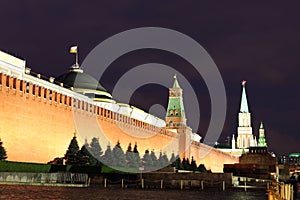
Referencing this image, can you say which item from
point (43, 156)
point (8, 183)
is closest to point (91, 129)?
point (43, 156)

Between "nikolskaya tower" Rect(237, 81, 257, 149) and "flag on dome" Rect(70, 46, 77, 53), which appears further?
"nikolskaya tower" Rect(237, 81, 257, 149)

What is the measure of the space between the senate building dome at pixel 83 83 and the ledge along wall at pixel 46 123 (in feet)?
56.2

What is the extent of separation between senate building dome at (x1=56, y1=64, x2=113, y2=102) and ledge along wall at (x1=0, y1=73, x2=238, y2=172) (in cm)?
1712

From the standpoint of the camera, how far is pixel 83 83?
6069 cm

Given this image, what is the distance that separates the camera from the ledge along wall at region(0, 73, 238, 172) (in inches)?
1037

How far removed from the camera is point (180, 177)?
2584 centimetres

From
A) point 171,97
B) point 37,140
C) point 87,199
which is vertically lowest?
point 87,199

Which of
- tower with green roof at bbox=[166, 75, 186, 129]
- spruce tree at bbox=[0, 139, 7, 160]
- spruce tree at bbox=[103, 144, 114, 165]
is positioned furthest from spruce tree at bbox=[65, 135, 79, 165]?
tower with green roof at bbox=[166, 75, 186, 129]

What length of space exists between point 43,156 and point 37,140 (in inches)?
44.1

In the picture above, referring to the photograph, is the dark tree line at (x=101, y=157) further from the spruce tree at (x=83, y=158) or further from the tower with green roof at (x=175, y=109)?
the tower with green roof at (x=175, y=109)

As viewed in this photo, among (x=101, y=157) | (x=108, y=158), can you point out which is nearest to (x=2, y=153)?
(x=101, y=157)

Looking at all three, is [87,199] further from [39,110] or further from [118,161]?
[118,161]

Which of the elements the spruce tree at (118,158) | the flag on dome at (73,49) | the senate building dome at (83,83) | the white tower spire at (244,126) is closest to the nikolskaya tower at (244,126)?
the white tower spire at (244,126)

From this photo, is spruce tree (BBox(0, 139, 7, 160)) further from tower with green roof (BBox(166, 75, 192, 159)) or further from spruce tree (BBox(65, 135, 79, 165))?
tower with green roof (BBox(166, 75, 192, 159))
